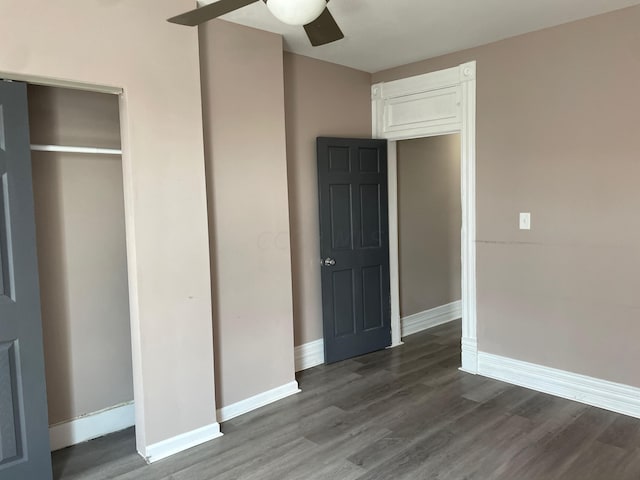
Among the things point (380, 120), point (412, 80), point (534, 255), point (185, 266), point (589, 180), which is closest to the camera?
point (185, 266)

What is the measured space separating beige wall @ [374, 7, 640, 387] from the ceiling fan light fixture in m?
2.33

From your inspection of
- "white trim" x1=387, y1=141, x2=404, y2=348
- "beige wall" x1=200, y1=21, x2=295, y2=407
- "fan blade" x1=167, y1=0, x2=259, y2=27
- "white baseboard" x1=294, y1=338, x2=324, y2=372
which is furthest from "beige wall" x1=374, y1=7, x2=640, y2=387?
"fan blade" x1=167, y1=0, x2=259, y2=27

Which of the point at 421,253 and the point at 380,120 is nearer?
the point at 380,120

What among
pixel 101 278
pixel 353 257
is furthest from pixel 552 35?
pixel 101 278

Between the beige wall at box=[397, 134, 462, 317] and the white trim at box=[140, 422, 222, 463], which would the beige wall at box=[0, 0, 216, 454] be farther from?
the beige wall at box=[397, 134, 462, 317]

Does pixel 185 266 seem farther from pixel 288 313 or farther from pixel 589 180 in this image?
pixel 589 180

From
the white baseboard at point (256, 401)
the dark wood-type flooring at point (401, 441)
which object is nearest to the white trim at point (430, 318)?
the dark wood-type flooring at point (401, 441)

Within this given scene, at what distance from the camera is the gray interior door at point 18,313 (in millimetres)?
2334

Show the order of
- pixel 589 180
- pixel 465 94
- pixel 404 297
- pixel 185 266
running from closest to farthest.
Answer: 1. pixel 185 266
2. pixel 589 180
3. pixel 465 94
4. pixel 404 297

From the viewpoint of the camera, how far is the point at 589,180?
3.32 m

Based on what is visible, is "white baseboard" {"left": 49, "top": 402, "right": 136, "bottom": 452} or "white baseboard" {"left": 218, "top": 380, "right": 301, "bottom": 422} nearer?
"white baseboard" {"left": 49, "top": 402, "right": 136, "bottom": 452}

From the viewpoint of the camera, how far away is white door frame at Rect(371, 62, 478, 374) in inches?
155

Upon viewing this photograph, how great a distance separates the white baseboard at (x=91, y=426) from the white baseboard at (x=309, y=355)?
1.41 metres

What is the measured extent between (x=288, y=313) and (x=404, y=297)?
1.80 m
